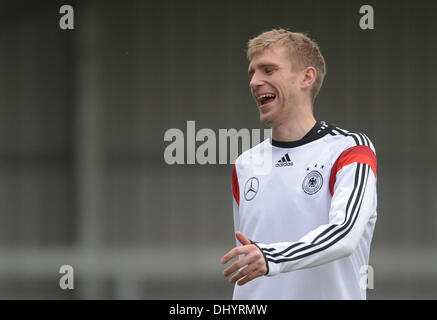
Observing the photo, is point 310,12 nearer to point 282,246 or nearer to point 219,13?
point 219,13

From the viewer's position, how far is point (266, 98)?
3.08m

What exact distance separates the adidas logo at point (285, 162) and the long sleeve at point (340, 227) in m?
0.31

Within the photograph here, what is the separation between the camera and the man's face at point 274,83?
9.99 feet

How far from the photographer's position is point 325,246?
8.11 ft

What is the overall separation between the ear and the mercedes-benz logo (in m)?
0.46

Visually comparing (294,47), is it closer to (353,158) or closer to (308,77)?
(308,77)

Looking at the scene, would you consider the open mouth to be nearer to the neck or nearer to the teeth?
the teeth

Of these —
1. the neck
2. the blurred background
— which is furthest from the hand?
the blurred background

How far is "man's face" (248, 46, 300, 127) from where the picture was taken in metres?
3.04

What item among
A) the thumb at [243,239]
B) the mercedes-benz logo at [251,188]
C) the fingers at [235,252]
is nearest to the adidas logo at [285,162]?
the mercedes-benz logo at [251,188]

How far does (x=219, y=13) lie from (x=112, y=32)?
1.19 m

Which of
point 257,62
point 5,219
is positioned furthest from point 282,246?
point 5,219

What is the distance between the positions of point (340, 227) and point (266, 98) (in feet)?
2.60
